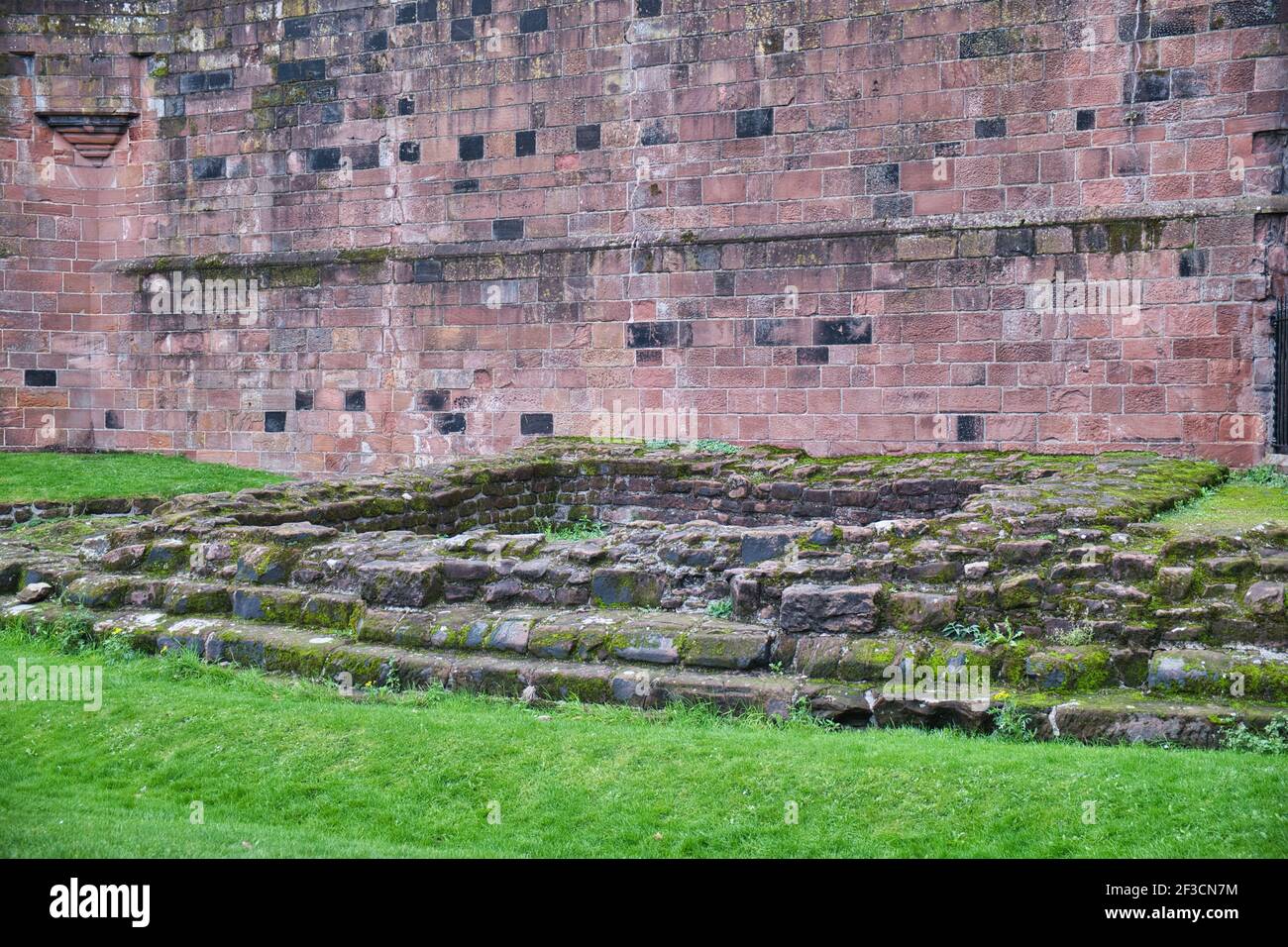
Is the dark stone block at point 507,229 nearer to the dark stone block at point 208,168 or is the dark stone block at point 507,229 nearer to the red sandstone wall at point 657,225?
the red sandstone wall at point 657,225

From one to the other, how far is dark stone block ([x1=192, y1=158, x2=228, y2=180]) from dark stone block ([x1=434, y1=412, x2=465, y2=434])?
500cm

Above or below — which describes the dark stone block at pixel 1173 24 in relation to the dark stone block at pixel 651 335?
above

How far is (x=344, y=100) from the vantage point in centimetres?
1631

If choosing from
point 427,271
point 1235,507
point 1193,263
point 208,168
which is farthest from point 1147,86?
point 208,168

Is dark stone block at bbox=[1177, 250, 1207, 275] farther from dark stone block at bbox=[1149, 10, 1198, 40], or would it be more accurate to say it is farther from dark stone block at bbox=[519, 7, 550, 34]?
dark stone block at bbox=[519, 7, 550, 34]

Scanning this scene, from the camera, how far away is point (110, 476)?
1462cm

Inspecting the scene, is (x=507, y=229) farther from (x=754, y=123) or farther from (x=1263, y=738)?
(x=1263, y=738)

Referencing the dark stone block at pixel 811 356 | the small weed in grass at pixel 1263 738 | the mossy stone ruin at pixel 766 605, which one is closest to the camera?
the small weed in grass at pixel 1263 738

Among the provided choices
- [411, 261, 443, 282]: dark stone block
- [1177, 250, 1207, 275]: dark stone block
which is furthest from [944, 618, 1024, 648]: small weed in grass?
[411, 261, 443, 282]: dark stone block

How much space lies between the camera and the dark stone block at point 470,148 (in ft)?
51.6

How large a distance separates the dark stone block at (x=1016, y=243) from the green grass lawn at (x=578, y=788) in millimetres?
9180

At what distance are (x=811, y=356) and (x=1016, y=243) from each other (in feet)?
8.67

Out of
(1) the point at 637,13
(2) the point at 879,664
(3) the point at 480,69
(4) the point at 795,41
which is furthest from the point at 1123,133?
(2) the point at 879,664

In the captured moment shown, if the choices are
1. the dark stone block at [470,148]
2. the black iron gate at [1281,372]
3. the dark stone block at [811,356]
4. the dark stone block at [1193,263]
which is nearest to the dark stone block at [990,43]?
the dark stone block at [1193,263]
